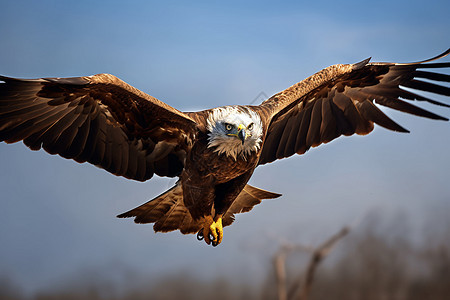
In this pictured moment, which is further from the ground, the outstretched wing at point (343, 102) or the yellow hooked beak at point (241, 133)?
the outstretched wing at point (343, 102)

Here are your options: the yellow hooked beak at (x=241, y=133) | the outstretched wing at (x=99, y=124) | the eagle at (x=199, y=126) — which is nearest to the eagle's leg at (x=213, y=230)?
the eagle at (x=199, y=126)

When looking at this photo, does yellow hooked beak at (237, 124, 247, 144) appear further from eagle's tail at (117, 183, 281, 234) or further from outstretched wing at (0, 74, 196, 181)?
eagle's tail at (117, 183, 281, 234)

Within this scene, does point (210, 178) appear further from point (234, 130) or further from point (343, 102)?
point (343, 102)

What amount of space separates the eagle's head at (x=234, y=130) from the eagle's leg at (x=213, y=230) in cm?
77

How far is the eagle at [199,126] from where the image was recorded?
404 centimetres

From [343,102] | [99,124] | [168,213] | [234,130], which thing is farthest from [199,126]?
[343,102]

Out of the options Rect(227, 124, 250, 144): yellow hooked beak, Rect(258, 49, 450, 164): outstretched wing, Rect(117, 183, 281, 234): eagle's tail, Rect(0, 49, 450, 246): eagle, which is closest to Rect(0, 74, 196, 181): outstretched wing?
Rect(0, 49, 450, 246): eagle

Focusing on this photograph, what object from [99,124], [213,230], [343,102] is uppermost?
[343,102]

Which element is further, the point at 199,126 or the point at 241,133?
the point at 199,126

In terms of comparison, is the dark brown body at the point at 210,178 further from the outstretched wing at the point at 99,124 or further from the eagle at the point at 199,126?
the outstretched wing at the point at 99,124

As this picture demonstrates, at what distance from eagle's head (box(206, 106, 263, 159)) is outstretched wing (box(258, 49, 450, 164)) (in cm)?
69

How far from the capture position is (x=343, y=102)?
5.02 m

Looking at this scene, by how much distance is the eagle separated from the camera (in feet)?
13.2

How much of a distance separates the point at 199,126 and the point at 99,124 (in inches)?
33.8
